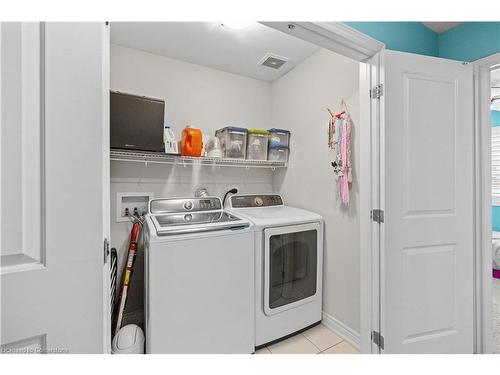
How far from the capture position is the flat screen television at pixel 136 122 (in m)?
1.66

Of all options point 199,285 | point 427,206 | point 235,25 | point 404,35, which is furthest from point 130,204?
point 404,35

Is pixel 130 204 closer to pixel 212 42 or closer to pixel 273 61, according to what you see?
pixel 212 42

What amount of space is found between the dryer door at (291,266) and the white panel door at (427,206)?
2.20 feet

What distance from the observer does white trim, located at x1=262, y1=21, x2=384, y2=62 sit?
→ 43.4 inches

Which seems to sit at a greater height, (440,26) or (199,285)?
(440,26)

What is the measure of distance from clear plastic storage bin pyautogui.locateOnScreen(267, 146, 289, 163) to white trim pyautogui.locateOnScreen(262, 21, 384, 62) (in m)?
1.18

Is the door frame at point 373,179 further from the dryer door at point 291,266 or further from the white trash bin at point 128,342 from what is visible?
the white trash bin at point 128,342

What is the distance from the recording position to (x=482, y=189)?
1.55 meters

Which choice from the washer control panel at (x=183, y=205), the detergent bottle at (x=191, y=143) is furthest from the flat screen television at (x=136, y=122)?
the washer control panel at (x=183, y=205)

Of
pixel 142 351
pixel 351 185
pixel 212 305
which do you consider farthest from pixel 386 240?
pixel 142 351

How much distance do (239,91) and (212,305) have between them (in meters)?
2.22

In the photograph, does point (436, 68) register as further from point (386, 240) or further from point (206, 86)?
point (206, 86)

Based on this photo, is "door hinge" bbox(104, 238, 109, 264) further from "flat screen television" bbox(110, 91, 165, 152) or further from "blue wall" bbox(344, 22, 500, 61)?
"blue wall" bbox(344, 22, 500, 61)

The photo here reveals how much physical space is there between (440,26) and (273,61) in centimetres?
137
